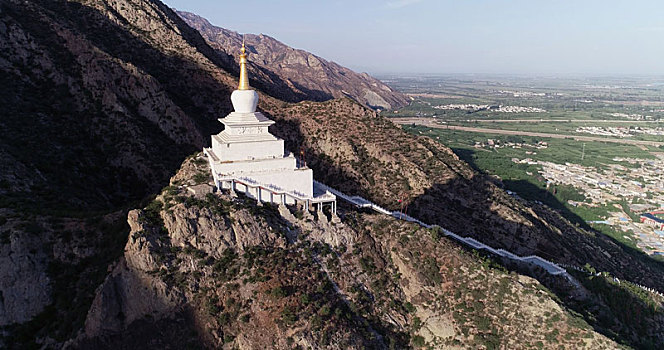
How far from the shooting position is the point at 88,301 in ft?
82.1

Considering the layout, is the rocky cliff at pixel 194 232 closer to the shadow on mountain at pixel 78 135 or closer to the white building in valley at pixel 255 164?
the shadow on mountain at pixel 78 135

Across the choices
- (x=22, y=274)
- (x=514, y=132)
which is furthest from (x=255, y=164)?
(x=514, y=132)

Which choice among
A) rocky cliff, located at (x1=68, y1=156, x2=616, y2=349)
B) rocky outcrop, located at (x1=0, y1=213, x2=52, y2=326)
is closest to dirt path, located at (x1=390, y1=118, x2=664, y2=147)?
rocky cliff, located at (x1=68, y1=156, x2=616, y2=349)

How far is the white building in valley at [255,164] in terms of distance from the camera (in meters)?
32.2

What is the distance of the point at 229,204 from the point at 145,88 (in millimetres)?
31018

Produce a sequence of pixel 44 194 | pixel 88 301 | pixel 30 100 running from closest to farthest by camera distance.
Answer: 1. pixel 88 301
2. pixel 44 194
3. pixel 30 100

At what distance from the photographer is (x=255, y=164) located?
32844mm

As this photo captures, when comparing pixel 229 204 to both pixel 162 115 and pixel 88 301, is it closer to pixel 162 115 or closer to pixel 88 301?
pixel 88 301

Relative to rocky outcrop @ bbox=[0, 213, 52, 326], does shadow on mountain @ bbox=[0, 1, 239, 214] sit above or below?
above

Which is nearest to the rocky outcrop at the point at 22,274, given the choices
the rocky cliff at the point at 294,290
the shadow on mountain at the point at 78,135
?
the shadow on mountain at the point at 78,135

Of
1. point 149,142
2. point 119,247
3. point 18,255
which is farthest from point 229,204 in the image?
point 149,142

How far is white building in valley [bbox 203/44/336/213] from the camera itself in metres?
32.2

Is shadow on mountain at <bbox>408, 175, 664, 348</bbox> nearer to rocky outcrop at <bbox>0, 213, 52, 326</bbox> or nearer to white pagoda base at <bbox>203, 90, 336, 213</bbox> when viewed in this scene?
white pagoda base at <bbox>203, 90, 336, 213</bbox>

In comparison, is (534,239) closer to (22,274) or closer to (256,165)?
(256,165)
